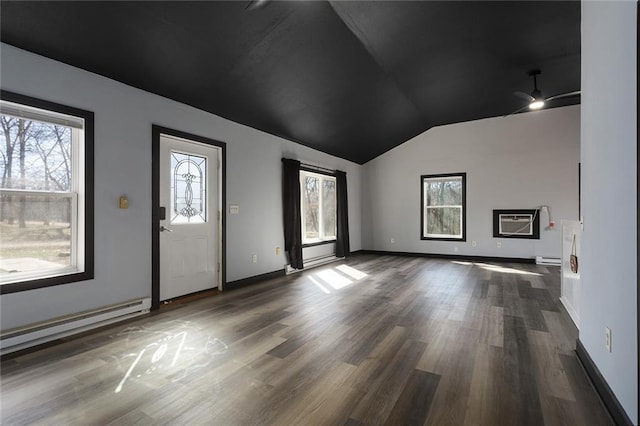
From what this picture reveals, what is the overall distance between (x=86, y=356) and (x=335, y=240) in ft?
17.3

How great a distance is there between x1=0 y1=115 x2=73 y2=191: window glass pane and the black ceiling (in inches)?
24.7

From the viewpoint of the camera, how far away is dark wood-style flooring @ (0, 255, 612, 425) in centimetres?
165

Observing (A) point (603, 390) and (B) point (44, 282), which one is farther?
(B) point (44, 282)

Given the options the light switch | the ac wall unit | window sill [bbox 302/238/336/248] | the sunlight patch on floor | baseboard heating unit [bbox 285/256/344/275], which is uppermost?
the light switch

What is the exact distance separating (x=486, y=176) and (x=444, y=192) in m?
0.95

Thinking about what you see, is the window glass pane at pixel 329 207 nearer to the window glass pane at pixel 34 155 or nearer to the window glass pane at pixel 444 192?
the window glass pane at pixel 444 192

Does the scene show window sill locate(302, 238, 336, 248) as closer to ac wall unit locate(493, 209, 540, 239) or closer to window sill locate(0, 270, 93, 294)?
ac wall unit locate(493, 209, 540, 239)

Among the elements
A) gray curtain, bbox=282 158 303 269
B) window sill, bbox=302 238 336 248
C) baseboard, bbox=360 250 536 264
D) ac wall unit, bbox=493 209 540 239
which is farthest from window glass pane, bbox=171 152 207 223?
ac wall unit, bbox=493 209 540 239

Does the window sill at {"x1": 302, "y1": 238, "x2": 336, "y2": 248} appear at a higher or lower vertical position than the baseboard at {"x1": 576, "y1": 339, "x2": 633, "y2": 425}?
higher

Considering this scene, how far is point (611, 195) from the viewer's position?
1741 millimetres

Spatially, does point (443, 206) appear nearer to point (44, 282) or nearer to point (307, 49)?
point (307, 49)

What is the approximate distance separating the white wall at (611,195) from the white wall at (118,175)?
3889 mm

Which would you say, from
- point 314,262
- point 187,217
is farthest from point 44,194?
point 314,262

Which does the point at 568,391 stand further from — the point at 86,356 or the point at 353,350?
the point at 86,356
